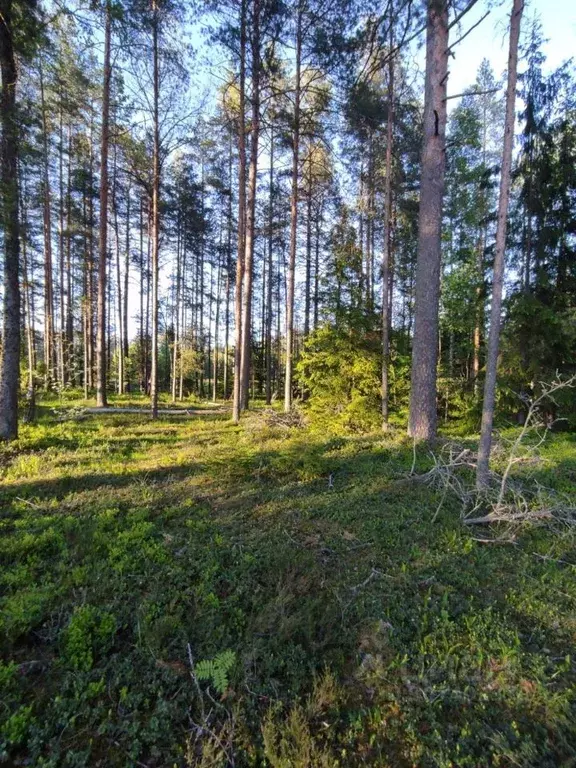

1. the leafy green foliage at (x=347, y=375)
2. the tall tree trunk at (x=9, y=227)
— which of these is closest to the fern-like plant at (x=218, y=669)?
the leafy green foliage at (x=347, y=375)

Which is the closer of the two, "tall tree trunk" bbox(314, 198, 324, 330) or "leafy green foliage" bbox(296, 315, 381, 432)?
"leafy green foliage" bbox(296, 315, 381, 432)

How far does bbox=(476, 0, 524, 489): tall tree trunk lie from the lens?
440cm

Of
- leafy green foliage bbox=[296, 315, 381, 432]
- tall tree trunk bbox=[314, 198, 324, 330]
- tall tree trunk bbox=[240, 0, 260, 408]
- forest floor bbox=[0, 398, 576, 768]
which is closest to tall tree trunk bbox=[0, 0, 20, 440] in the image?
forest floor bbox=[0, 398, 576, 768]

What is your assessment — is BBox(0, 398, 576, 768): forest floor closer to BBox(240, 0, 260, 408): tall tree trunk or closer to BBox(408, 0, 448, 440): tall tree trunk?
BBox(408, 0, 448, 440): tall tree trunk

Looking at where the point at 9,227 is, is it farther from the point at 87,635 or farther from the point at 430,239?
the point at 430,239

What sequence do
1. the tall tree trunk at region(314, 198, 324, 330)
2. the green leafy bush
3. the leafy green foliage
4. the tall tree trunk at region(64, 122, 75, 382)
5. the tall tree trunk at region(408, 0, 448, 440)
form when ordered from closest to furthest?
1. the green leafy bush
2. the tall tree trunk at region(408, 0, 448, 440)
3. the leafy green foliage
4. the tall tree trunk at region(64, 122, 75, 382)
5. the tall tree trunk at region(314, 198, 324, 330)

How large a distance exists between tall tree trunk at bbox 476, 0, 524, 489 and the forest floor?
3.14 ft

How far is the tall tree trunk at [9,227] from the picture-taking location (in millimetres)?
6637

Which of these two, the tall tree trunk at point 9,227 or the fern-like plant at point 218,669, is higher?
the tall tree trunk at point 9,227

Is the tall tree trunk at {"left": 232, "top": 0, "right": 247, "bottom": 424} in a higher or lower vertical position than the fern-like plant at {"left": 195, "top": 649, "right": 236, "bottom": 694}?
higher

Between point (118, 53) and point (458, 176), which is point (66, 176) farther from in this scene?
point (458, 176)

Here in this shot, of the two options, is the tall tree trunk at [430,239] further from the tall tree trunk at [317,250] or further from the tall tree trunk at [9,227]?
the tall tree trunk at [317,250]

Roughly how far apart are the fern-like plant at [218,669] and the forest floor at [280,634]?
2 centimetres

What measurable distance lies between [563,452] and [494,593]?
21.1ft
